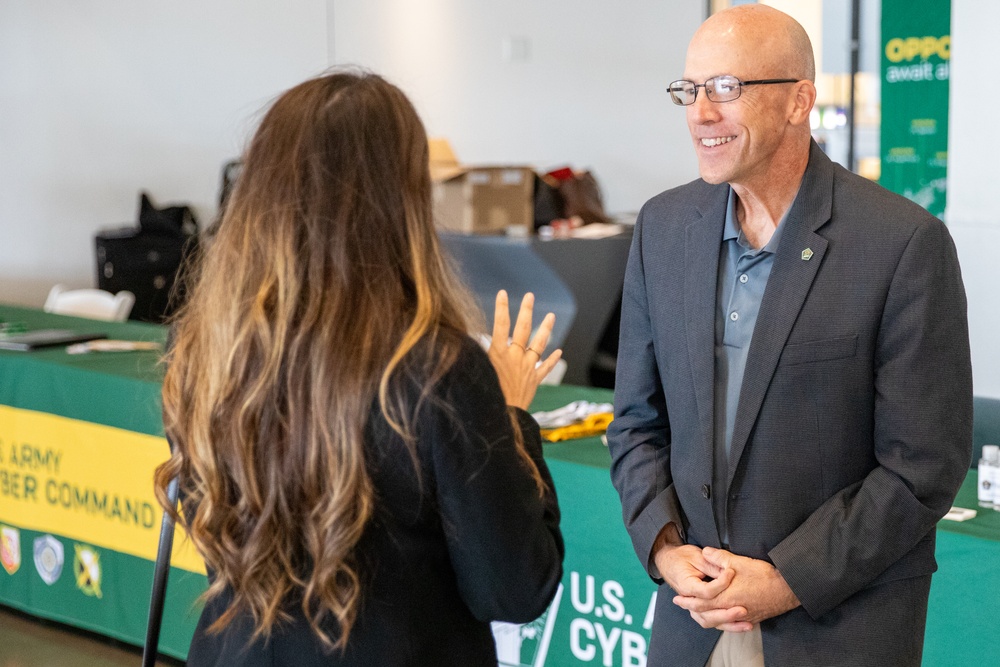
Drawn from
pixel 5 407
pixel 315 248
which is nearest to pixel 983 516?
pixel 315 248

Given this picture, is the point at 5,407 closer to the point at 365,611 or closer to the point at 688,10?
the point at 365,611

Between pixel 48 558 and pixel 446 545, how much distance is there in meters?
2.89

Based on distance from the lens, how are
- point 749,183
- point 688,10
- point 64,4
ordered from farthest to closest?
point 64,4, point 688,10, point 749,183

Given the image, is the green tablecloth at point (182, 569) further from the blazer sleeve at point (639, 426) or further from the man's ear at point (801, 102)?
the man's ear at point (801, 102)

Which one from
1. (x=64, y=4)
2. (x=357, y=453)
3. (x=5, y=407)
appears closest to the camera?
(x=357, y=453)

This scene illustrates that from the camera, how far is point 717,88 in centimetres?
156

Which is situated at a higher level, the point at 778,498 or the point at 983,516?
the point at 778,498

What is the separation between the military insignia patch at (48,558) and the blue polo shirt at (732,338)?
9.36ft

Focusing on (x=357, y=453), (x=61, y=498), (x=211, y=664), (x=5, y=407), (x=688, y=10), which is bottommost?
(x=61, y=498)

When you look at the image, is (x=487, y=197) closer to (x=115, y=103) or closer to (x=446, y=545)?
(x=115, y=103)

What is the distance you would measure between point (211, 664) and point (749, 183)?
0.95 meters

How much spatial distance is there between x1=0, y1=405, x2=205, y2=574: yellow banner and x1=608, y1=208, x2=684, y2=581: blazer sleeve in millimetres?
1931

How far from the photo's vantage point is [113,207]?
9.15 meters

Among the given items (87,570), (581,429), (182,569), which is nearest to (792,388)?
(581,429)
